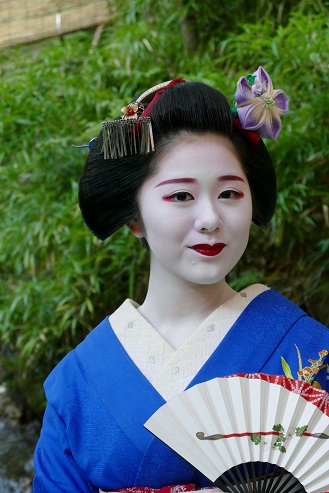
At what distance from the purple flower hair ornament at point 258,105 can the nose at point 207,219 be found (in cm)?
23

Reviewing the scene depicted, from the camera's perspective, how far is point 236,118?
1551mm

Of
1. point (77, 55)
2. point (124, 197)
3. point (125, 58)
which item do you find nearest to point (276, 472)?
point (124, 197)

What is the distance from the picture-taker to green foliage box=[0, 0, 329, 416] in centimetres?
297

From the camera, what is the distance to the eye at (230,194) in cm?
147

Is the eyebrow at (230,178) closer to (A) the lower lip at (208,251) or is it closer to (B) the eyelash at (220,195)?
(B) the eyelash at (220,195)

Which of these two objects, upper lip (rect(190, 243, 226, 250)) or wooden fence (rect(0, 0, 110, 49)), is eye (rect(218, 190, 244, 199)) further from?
wooden fence (rect(0, 0, 110, 49))

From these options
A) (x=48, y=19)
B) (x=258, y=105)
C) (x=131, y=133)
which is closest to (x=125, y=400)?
(x=131, y=133)

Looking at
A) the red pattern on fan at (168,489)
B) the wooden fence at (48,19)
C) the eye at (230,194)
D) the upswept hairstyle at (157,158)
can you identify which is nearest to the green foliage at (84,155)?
the wooden fence at (48,19)

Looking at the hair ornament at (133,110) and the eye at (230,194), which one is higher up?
the hair ornament at (133,110)

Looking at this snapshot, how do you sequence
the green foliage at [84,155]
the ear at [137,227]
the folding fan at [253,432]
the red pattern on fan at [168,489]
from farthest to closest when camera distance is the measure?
the green foliage at [84,155] → the ear at [137,227] → the red pattern on fan at [168,489] → the folding fan at [253,432]

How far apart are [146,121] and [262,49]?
1.94 meters

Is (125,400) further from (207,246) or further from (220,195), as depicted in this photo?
(220,195)

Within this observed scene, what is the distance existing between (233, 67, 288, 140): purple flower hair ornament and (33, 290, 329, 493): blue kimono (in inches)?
15.6

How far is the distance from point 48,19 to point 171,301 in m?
3.01
